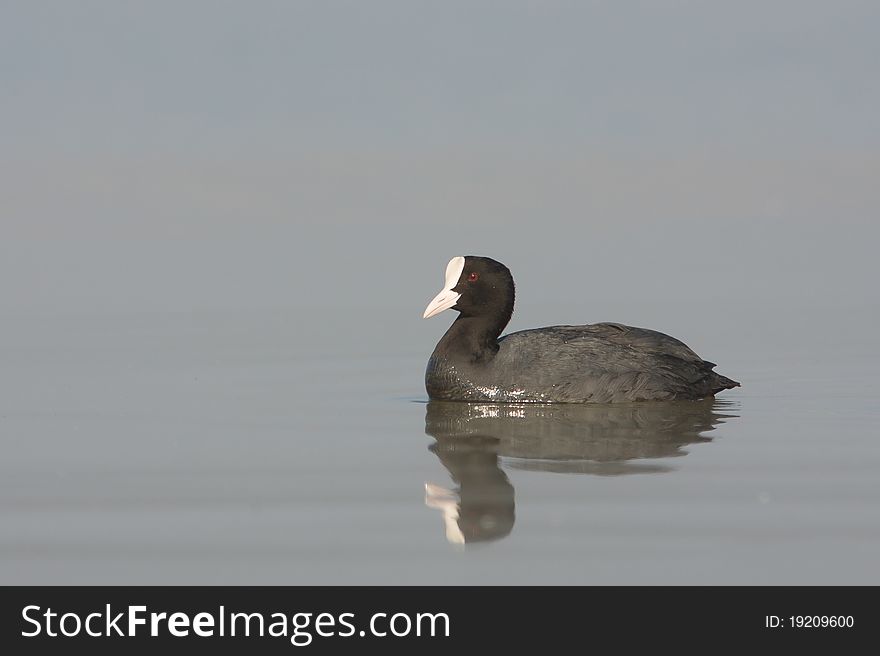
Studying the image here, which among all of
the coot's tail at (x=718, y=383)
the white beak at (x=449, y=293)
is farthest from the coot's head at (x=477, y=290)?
the coot's tail at (x=718, y=383)

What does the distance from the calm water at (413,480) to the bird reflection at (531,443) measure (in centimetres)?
3

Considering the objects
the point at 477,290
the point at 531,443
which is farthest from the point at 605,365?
the point at 531,443

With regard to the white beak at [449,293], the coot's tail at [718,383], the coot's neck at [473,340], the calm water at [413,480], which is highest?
the white beak at [449,293]

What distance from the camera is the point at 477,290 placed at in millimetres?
14273

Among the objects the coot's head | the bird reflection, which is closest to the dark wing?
the bird reflection

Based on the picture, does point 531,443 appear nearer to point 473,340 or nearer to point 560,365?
point 560,365

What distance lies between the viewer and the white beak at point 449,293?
14133 millimetres

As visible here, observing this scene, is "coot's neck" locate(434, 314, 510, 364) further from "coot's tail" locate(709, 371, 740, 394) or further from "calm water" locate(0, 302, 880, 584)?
"coot's tail" locate(709, 371, 740, 394)

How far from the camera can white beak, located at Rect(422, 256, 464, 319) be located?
556 inches

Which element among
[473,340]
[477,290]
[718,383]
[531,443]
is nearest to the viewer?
[531,443]

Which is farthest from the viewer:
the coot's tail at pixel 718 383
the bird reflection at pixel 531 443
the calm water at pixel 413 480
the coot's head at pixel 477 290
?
the coot's head at pixel 477 290

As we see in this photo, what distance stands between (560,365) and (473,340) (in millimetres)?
1017

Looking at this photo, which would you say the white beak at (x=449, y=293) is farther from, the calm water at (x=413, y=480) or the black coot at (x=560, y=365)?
the calm water at (x=413, y=480)

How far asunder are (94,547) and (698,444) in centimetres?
487
